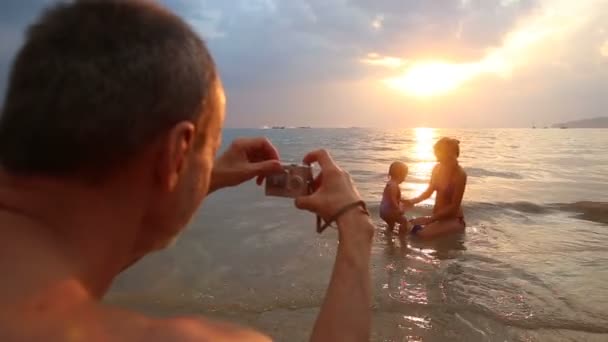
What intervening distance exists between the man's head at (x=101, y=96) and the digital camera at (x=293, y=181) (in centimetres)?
104

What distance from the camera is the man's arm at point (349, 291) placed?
5.24 feet

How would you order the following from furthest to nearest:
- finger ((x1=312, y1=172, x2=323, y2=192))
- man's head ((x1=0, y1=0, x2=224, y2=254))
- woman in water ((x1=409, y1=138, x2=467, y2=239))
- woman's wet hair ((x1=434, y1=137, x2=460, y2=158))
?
woman's wet hair ((x1=434, y1=137, x2=460, y2=158)) < woman in water ((x1=409, y1=138, x2=467, y2=239)) < finger ((x1=312, y1=172, x2=323, y2=192)) < man's head ((x1=0, y1=0, x2=224, y2=254))

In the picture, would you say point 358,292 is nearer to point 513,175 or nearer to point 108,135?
point 108,135

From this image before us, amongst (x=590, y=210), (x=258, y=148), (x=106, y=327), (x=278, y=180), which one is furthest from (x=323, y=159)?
(x=590, y=210)

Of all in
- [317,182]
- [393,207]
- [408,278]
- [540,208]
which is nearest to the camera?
[317,182]

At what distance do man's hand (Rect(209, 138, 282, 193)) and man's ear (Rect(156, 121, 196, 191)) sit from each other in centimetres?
102

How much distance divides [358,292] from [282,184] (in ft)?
2.39

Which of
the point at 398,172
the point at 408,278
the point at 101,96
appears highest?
the point at 101,96

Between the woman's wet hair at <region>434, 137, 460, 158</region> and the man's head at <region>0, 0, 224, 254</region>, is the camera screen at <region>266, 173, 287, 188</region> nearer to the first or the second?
the man's head at <region>0, 0, 224, 254</region>

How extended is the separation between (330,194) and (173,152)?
3.08ft

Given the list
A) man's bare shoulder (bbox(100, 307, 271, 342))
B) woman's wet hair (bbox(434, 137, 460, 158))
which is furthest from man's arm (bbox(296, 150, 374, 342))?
woman's wet hair (bbox(434, 137, 460, 158))

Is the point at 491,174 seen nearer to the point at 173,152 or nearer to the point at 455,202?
the point at 455,202

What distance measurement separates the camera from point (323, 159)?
6.61 feet

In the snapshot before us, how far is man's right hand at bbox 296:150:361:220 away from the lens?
189 centimetres
